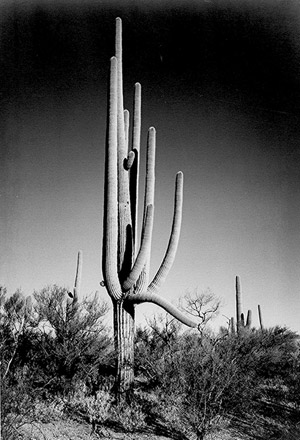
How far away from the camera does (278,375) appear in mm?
13281

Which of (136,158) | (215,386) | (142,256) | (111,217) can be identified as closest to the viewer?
(215,386)

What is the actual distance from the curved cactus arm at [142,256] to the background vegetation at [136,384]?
2.33 meters

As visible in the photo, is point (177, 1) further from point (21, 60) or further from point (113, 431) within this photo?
point (113, 431)

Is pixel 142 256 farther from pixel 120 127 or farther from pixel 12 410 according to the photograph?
pixel 12 410

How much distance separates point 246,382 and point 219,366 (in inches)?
51.2

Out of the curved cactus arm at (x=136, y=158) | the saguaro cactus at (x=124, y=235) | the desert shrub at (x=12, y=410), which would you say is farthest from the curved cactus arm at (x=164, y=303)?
the desert shrub at (x=12, y=410)

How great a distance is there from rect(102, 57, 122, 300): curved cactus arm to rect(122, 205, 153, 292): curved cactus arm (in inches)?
10.0

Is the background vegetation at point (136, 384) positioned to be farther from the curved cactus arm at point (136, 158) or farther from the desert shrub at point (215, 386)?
the curved cactus arm at point (136, 158)

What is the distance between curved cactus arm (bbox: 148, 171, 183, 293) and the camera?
9398mm

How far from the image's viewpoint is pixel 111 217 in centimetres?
836

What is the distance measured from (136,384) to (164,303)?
3.25 m

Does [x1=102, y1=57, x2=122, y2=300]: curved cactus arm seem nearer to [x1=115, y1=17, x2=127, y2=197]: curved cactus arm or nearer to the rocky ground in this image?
[x1=115, y1=17, x2=127, y2=197]: curved cactus arm

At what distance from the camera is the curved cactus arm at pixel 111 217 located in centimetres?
827

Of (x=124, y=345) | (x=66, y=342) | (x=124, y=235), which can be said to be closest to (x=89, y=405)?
(x=124, y=345)
